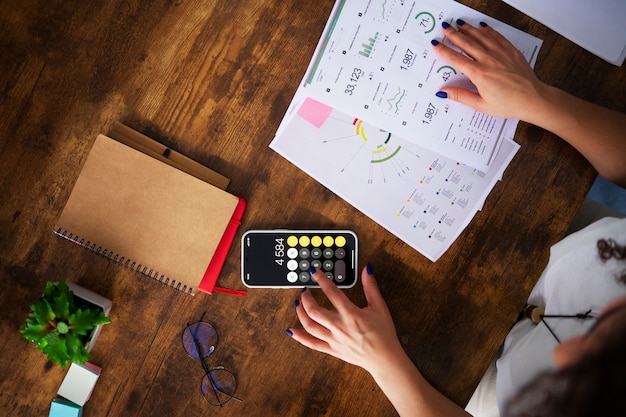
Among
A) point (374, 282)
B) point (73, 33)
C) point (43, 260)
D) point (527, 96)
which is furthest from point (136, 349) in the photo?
point (527, 96)

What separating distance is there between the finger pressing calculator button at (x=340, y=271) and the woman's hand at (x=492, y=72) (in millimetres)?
380

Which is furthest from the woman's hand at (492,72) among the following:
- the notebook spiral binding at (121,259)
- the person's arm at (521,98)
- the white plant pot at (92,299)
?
the white plant pot at (92,299)

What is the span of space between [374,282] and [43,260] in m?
0.63

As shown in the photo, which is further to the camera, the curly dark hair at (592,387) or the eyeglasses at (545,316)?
the eyeglasses at (545,316)

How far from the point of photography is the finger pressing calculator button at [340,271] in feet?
3.04

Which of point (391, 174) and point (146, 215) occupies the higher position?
point (391, 174)

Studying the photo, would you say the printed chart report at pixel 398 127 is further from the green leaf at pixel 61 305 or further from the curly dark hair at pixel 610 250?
the green leaf at pixel 61 305

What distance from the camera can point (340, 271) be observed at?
0.93 metres

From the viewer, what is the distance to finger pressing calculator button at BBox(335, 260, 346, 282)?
93cm

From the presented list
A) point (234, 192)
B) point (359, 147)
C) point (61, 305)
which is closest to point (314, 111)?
point (359, 147)

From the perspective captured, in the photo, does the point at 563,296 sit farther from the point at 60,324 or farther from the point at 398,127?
the point at 60,324

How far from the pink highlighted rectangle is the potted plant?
51 centimetres

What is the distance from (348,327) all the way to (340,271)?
11 cm

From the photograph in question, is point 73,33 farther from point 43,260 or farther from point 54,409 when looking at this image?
point 54,409
